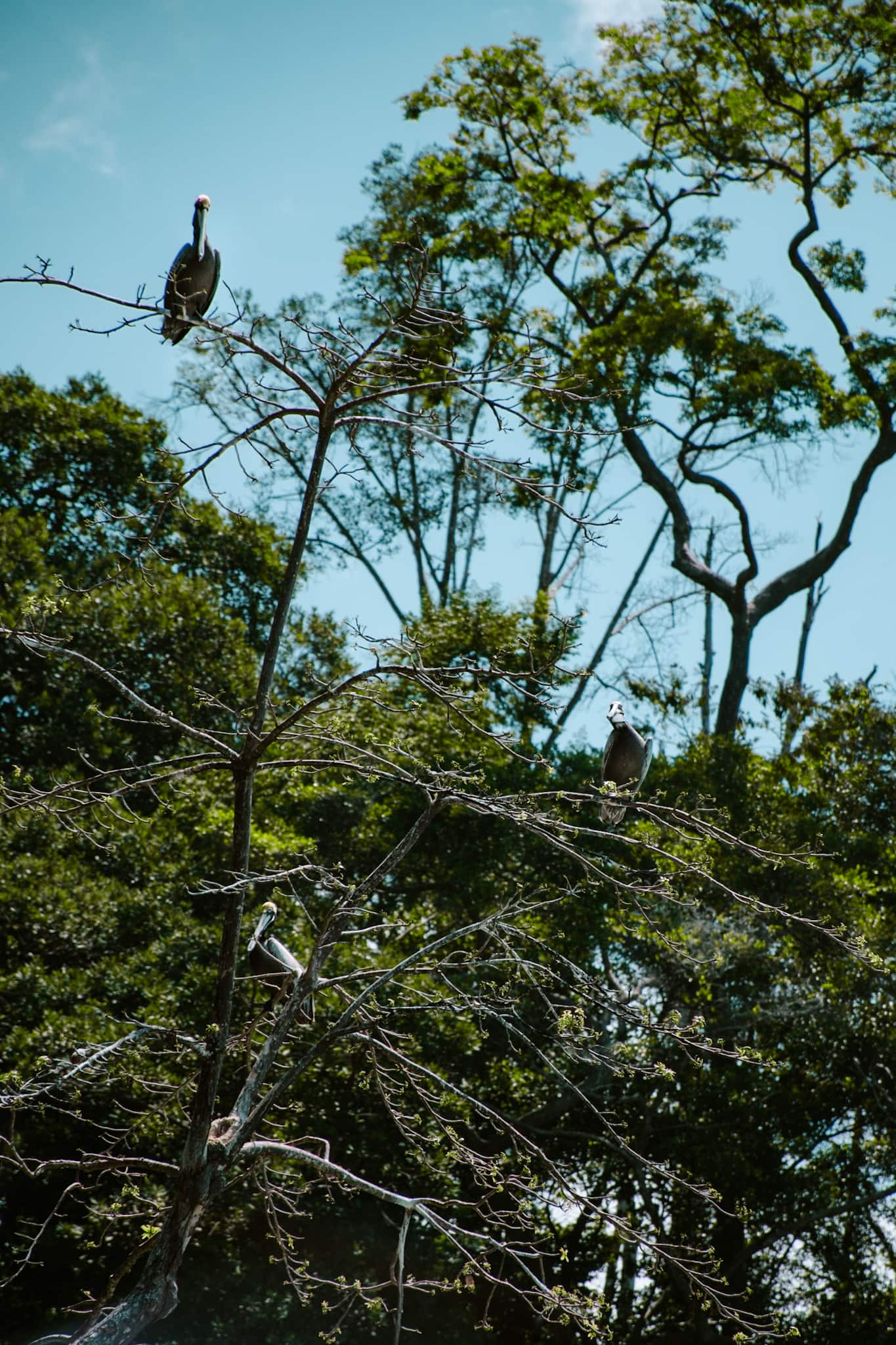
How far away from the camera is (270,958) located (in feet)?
12.8

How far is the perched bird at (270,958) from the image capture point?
12.2 ft

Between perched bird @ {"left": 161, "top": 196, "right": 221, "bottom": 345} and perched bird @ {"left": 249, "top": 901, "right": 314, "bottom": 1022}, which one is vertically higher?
perched bird @ {"left": 161, "top": 196, "right": 221, "bottom": 345}

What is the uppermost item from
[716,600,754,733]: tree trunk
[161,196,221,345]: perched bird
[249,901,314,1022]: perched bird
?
[716,600,754,733]: tree trunk

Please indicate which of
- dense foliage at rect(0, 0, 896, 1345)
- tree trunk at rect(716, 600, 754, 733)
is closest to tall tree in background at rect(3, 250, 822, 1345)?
dense foliage at rect(0, 0, 896, 1345)

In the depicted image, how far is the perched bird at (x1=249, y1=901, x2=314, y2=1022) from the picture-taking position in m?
3.71

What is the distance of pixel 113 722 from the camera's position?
8.27m

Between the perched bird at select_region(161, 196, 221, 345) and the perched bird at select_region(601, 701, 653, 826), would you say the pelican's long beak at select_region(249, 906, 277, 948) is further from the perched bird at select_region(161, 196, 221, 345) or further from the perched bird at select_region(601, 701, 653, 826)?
the perched bird at select_region(161, 196, 221, 345)

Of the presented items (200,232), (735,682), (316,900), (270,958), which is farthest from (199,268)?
(735,682)

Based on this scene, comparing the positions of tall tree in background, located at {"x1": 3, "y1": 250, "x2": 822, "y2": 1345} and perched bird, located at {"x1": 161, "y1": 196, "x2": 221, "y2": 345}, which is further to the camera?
perched bird, located at {"x1": 161, "y1": 196, "x2": 221, "y2": 345}

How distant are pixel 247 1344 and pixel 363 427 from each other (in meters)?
9.01

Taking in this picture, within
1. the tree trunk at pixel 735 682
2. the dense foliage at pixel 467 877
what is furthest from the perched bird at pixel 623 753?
the tree trunk at pixel 735 682

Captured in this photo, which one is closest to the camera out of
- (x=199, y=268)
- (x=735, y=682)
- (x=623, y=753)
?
(x=199, y=268)

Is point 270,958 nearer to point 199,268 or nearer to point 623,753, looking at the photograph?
point 623,753

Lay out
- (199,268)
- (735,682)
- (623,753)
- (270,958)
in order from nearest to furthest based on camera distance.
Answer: (199,268) → (623,753) → (270,958) → (735,682)
